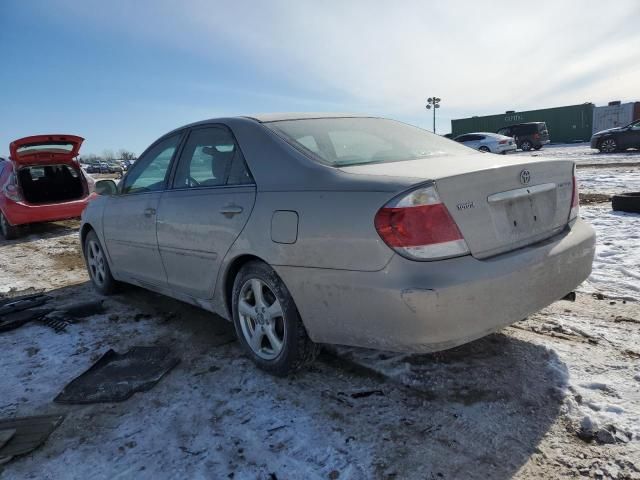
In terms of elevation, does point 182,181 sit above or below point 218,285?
above

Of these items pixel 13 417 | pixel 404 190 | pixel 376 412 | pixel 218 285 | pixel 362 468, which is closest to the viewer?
pixel 362 468

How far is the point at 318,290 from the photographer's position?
2352 mm

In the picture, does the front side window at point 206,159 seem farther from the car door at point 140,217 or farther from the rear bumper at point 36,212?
the rear bumper at point 36,212

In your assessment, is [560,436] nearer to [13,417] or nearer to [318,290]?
[318,290]

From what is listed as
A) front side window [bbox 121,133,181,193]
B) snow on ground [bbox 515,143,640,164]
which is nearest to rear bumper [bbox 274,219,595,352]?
front side window [bbox 121,133,181,193]

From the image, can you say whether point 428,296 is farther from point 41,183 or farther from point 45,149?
point 41,183

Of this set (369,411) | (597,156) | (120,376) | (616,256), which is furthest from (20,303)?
(597,156)

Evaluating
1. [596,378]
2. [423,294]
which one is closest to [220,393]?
[423,294]

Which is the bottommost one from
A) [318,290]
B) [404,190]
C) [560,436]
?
[560,436]

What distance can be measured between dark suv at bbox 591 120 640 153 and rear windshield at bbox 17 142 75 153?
19348 mm

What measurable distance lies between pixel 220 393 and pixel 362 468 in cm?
100

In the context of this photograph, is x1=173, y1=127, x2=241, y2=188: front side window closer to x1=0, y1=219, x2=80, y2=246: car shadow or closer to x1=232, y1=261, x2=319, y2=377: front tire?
x1=232, y1=261, x2=319, y2=377: front tire

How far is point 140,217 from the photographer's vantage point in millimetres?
3771

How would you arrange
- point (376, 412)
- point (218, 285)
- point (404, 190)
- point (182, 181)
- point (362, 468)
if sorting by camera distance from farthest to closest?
point (182, 181), point (218, 285), point (376, 412), point (404, 190), point (362, 468)
